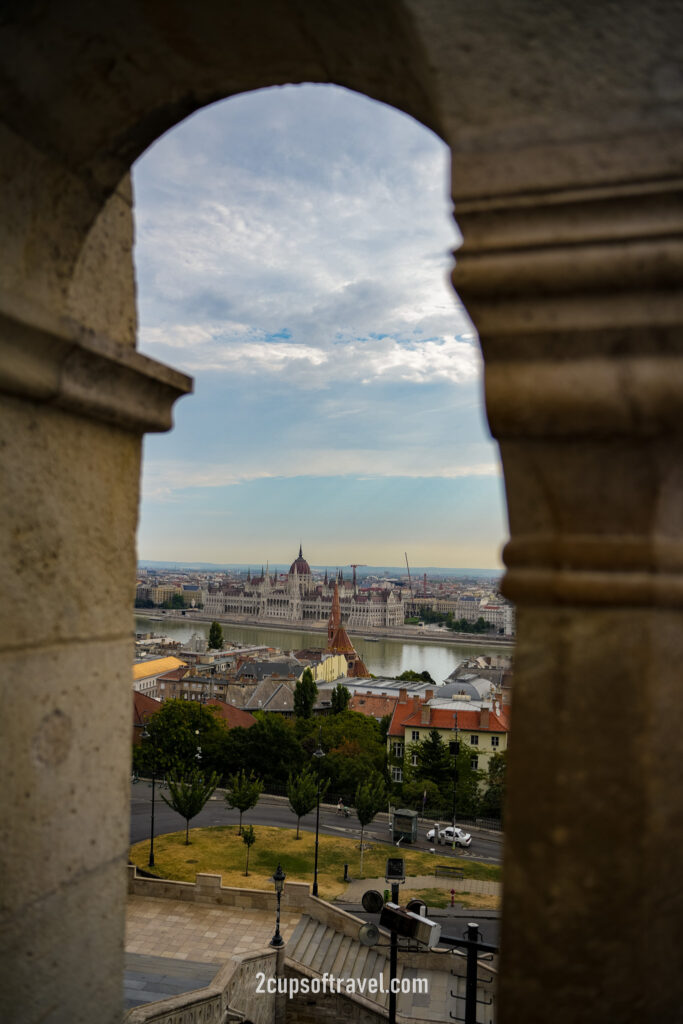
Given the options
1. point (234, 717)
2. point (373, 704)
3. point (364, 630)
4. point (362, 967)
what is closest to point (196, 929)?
point (362, 967)

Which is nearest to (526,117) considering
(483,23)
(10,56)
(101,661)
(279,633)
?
(483,23)

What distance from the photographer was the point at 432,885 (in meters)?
17.6

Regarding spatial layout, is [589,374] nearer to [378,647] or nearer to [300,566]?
[378,647]

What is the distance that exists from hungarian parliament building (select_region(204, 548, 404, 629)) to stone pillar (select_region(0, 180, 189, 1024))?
108358mm

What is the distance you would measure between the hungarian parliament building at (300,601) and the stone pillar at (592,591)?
109m

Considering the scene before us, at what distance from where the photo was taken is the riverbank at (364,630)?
93750 mm

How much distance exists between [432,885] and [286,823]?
20.0ft

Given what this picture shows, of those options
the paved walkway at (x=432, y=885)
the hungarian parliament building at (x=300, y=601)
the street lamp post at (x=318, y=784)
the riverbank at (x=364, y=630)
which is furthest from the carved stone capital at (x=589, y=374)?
the hungarian parliament building at (x=300, y=601)

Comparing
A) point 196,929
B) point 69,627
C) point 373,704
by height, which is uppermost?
point 69,627

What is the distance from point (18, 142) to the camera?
1550mm

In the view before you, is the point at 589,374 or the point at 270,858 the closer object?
the point at 589,374

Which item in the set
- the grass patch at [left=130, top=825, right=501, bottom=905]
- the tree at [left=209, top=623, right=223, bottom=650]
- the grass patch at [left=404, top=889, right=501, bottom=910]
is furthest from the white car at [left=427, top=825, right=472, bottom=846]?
the tree at [left=209, top=623, right=223, bottom=650]

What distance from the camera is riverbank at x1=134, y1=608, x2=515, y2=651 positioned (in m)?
93.8

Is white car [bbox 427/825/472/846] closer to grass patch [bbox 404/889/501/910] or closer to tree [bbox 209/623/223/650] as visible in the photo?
grass patch [bbox 404/889/501/910]
